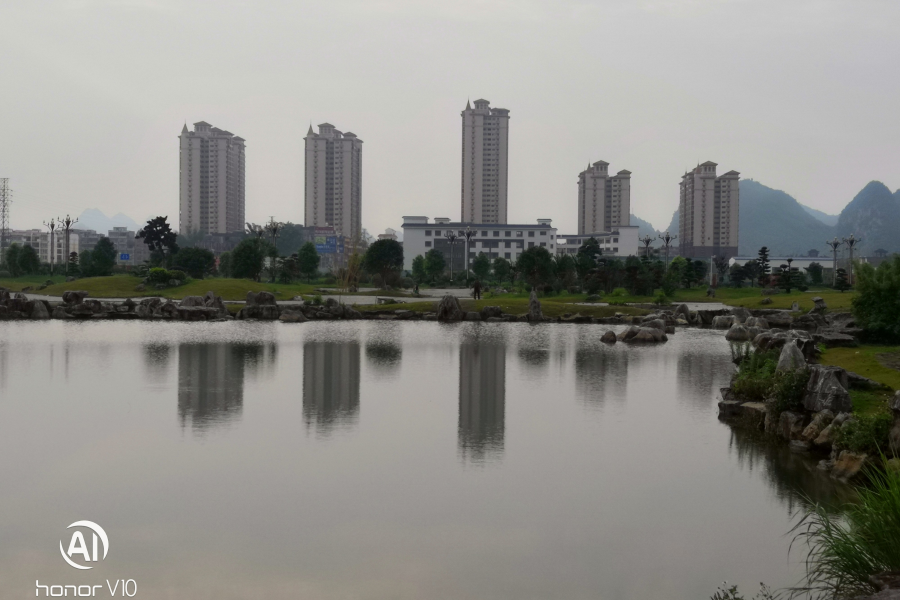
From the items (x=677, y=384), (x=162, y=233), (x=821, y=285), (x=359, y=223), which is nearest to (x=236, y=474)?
(x=677, y=384)

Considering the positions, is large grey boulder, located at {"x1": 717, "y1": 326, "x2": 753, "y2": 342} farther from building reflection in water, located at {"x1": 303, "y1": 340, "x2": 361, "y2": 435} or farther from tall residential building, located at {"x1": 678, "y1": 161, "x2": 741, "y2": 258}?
tall residential building, located at {"x1": 678, "y1": 161, "x2": 741, "y2": 258}

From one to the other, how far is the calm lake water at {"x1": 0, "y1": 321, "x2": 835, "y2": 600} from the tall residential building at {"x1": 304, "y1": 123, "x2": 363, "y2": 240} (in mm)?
161757

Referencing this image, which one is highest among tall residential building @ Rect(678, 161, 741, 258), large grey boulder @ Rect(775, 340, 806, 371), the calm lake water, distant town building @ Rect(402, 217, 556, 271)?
tall residential building @ Rect(678, 161, 741, 258)

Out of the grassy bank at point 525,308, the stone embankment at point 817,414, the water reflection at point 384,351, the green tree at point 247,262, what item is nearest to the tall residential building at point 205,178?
the green tree at point 247,262

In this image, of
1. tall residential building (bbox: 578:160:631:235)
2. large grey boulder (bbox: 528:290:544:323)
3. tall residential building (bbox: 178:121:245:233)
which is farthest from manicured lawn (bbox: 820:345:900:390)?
tall residential building (bbox: 178:121:245:233)

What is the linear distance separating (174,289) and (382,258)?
21.3 meters

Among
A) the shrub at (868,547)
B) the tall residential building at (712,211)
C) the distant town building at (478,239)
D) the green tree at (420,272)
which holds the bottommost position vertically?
the shrub at (868,547)

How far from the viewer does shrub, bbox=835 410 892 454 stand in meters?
13.9

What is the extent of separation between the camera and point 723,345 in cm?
3703

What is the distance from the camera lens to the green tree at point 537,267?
7231 cm

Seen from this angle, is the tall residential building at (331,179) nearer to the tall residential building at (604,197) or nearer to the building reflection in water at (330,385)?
the tall residential building at (604,197)

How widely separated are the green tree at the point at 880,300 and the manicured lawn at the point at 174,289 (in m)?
43.6

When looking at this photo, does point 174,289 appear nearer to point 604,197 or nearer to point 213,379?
point 213,379

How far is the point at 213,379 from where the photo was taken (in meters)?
24.3
